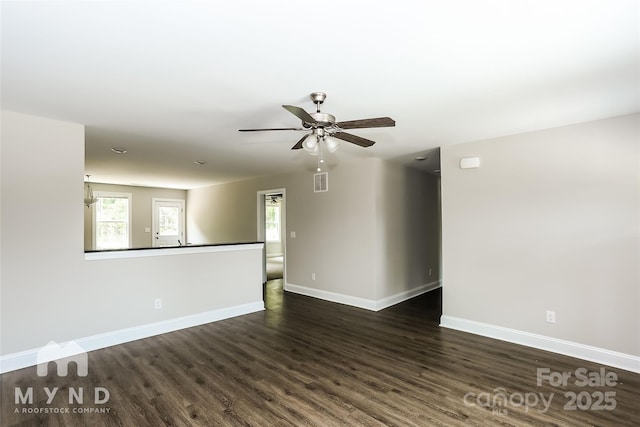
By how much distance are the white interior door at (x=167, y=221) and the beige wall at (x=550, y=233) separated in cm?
734

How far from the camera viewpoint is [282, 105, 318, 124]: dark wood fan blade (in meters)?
2.03

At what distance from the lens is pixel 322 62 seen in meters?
2.04

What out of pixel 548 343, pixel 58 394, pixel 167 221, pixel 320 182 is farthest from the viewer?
pixel 167 221

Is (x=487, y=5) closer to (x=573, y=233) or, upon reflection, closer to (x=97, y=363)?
(x=573, y=233)

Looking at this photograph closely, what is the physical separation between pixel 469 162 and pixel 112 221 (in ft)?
26.9

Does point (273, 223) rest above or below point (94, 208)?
below

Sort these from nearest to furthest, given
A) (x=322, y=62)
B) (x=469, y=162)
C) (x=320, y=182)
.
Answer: (x=322, y=62) → (x=469, y=162) → (x=320, y=182)

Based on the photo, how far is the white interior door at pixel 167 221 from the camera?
28.6ft

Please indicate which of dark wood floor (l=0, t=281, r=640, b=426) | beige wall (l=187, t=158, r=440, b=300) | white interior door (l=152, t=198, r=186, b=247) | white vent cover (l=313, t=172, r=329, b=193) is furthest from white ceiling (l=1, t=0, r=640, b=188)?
white interior door (l=152, t=198, r=186, b=247)

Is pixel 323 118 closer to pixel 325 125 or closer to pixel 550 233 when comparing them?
pixel 325 125

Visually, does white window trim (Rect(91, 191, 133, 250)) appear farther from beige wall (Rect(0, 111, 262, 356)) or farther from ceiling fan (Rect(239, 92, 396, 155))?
ceiling fan (Rect(239, 92, 396, 155))

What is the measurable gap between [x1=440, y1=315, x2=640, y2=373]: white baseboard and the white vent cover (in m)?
2.82

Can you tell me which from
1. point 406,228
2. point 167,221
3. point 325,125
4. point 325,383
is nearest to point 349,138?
point 325,125

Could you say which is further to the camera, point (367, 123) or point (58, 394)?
point (58, 394)
